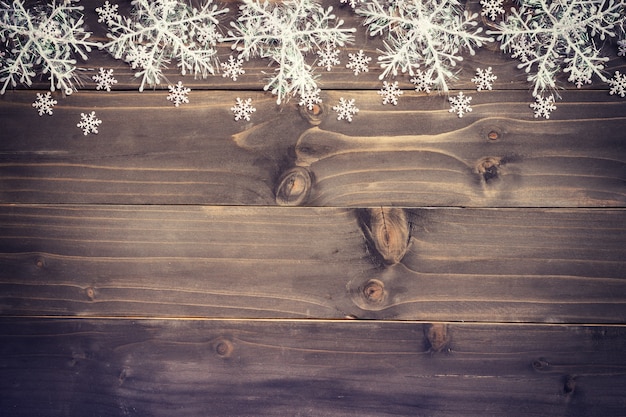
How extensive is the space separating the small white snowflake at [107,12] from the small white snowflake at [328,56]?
1.61ft

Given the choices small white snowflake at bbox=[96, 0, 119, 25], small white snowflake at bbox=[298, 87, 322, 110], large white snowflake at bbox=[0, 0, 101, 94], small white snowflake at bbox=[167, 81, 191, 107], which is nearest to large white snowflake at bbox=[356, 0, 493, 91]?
small white snowflake at bbox=[298, 87, 322, 110]

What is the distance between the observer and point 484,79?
90 cm

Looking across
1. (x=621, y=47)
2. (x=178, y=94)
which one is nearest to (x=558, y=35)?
(x=621, y=47)

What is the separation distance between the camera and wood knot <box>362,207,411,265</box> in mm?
916

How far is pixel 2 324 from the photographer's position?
946 millimetres

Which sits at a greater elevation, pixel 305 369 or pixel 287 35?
pixel 287 35

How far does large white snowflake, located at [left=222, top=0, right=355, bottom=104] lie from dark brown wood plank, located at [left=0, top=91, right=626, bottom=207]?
6cm

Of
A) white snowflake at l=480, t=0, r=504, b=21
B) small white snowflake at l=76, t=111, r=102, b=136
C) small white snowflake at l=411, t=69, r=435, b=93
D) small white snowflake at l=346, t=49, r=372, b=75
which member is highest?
white snowflake at l=480, t=0, r=504, b=21

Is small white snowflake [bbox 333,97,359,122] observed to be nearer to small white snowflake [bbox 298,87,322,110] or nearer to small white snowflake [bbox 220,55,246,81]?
small white snowflake [bbox 298,87,322,110]

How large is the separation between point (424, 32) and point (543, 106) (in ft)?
1.08

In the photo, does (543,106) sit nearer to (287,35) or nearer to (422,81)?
(422,81)

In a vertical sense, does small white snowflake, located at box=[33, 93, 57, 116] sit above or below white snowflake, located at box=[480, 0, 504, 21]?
below

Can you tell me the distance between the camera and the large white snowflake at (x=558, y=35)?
2.88ft

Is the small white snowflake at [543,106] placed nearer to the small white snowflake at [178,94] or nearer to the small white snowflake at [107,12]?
the small white snowflake at [178,94]
